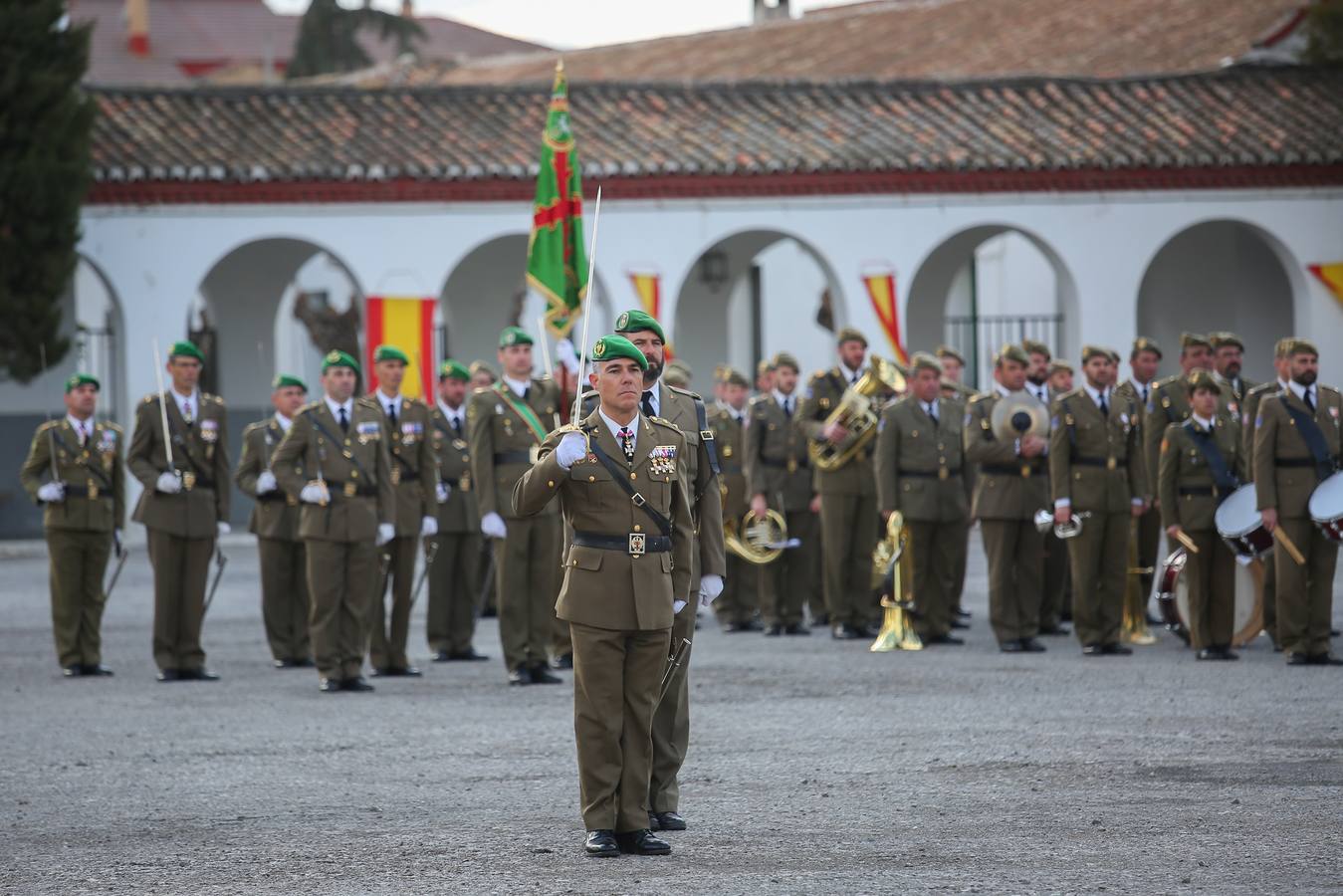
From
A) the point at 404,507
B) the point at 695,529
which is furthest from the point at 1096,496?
the point at 695,529

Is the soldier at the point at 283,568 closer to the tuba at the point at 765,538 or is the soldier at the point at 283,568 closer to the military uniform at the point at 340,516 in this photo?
the military uniform at the point at 340,516

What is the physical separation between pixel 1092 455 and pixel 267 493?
521 cm

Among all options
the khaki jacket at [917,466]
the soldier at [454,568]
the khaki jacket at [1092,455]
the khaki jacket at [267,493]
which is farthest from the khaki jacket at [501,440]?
the khaki jacket at [1092,455]

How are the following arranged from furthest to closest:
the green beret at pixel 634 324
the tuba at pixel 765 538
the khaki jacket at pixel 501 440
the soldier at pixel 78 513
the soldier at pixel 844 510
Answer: the tuba at pixel 765 538 < the soldier at pixel 844 510 < the soldier at pixel 78 513 < the khaki jacket at pixel 501 440 < the green beret at pixel 634 324

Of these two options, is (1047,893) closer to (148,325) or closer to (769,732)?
(769,732)

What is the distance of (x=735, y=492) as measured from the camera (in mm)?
16906

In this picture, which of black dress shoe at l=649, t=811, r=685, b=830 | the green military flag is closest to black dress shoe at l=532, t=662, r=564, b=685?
the green military flag

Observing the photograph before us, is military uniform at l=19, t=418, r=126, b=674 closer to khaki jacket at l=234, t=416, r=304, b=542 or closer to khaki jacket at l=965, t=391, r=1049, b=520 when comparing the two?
khaki jacket at l=234, t=416, r=304, b=542

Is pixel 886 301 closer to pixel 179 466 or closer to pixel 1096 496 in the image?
pixel 1096 496

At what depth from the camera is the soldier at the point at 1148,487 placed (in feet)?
46.5

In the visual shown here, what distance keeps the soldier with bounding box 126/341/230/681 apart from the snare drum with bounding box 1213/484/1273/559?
6.05 m

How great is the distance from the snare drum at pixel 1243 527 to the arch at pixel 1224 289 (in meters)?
15.5

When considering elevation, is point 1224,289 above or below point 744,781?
above

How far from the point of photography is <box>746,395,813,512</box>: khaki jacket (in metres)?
15.9
